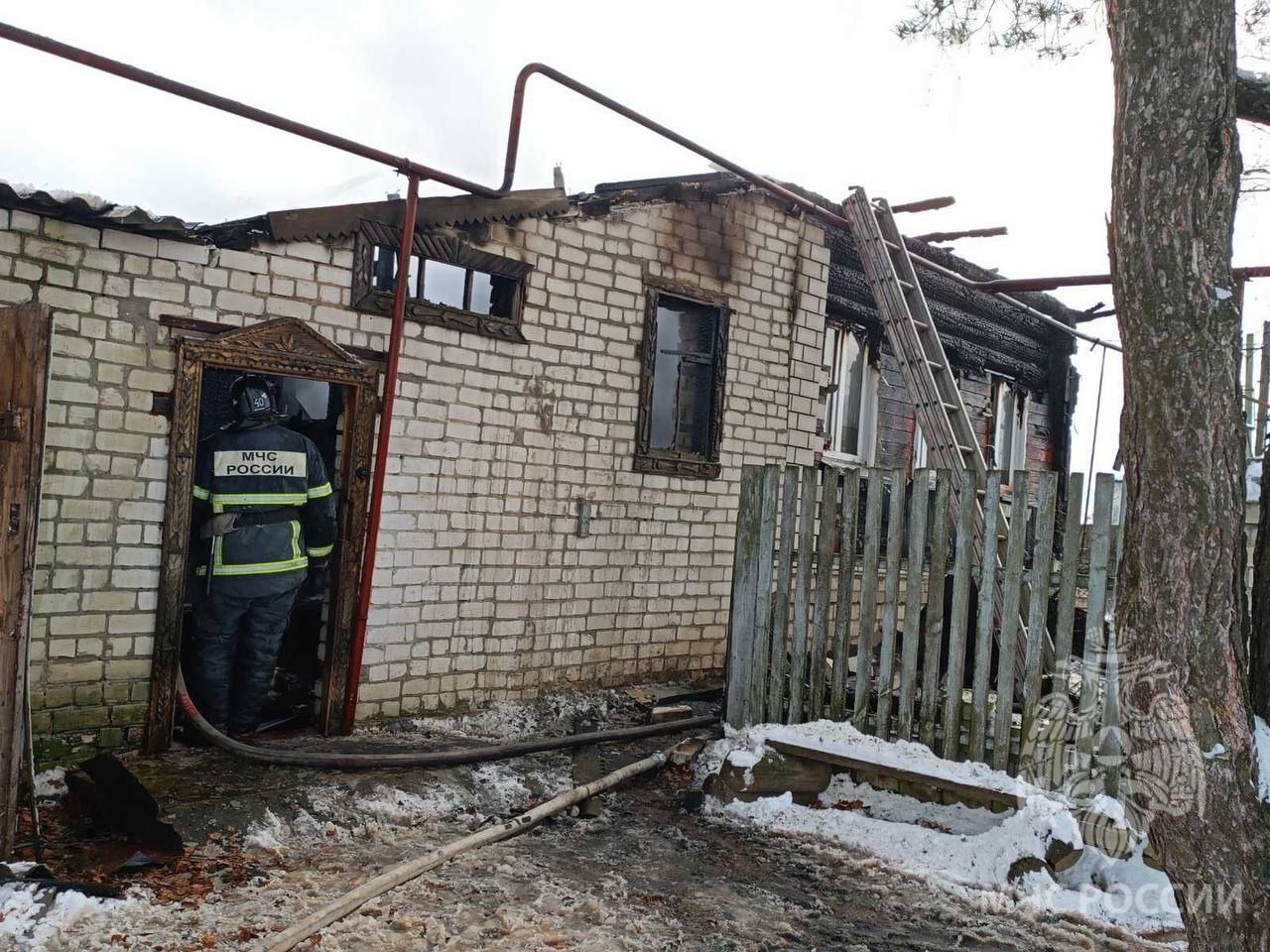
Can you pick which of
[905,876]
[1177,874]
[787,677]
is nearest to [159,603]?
[787,677]

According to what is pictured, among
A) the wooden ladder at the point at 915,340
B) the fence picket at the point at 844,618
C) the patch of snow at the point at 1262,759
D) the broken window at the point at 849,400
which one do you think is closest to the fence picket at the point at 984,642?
the wooden ladder at the point at 915,340

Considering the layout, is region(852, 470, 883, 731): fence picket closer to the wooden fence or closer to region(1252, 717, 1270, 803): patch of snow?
the wooden fence

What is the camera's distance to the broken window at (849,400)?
9.92 metres

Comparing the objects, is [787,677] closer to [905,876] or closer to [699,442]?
[905,876]

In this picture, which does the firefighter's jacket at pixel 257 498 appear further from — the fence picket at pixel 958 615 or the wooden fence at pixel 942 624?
the fence picket at pixel 958 615

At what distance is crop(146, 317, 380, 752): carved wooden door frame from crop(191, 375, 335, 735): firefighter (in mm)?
185

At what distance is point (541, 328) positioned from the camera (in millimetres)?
7016

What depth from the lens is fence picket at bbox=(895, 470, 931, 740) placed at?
5.18 m

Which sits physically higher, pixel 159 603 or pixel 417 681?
pixel 159 603

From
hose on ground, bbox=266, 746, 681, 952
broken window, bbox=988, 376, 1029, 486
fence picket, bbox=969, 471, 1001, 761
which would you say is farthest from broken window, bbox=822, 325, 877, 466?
hose on ground, bbox=266, 746, 681, 952

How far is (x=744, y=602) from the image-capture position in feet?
20.1

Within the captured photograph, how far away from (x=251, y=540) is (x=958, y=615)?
412cm

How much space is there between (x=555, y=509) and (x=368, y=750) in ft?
7.45

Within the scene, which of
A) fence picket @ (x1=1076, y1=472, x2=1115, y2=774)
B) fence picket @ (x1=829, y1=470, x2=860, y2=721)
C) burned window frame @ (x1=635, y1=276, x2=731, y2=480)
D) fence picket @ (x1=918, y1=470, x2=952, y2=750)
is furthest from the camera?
burned window frame @ (x1=635, y1=276, x2=731, y2=480)
